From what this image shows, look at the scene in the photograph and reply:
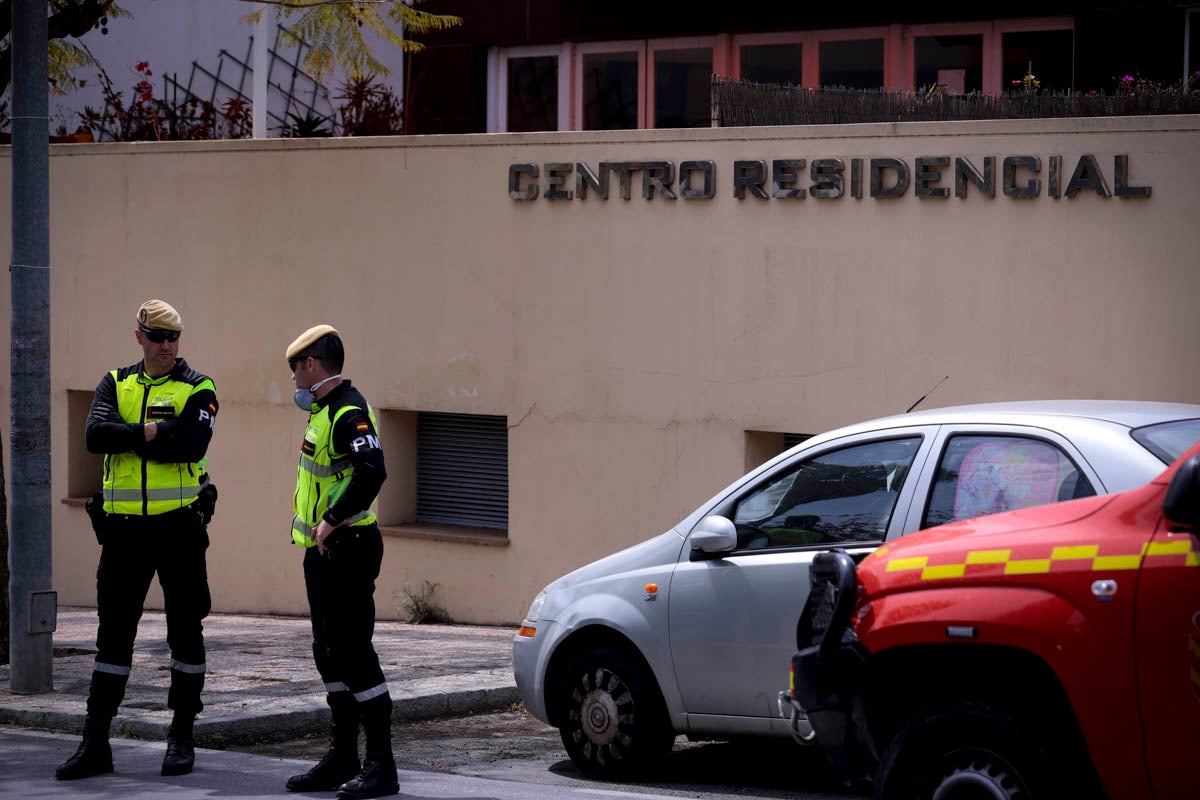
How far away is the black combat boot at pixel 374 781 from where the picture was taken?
705 centimetres

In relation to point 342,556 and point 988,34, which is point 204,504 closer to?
point 342,556

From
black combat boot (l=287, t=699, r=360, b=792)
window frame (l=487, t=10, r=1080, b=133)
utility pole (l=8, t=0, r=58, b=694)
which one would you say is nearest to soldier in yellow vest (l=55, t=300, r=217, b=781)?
black combat boot (l=287, t=699, r=360, b=792)

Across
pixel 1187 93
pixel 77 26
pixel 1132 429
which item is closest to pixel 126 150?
pixel 77 26

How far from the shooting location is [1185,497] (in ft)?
14.5

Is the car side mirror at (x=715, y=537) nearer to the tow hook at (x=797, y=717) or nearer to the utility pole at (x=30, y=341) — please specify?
the tow hook at (x=797, y=717)

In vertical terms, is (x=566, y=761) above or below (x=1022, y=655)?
below

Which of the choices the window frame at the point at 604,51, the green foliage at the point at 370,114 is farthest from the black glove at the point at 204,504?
the window frame at the point at 604,51

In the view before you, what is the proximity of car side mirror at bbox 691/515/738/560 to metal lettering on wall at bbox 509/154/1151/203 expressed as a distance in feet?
16.6

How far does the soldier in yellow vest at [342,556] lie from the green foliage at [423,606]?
6873 mm

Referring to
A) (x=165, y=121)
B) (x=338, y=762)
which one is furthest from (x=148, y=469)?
(x=165, y=121)

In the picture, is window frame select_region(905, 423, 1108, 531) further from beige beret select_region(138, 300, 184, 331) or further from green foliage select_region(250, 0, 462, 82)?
green foliage select_region(250, 0, 462, 82)

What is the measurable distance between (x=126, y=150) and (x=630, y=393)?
5.87m

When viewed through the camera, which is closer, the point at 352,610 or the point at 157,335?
the point at 352,610

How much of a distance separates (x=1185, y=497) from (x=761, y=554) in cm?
310
